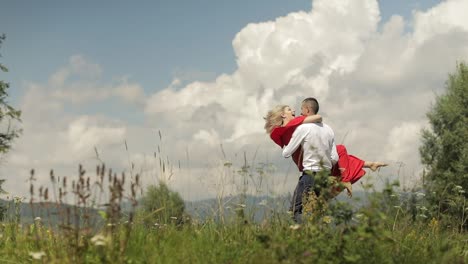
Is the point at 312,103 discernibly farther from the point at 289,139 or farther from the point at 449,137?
the point at 449,137

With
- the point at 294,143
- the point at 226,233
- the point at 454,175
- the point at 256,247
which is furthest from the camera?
the point at 454,175

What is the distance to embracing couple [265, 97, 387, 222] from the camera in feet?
24.2

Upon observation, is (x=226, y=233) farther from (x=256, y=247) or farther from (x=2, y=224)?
(x=2, y=224)

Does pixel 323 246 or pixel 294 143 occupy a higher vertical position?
pixel 294 143

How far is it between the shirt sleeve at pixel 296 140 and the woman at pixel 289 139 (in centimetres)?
26

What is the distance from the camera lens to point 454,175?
99.8 feet

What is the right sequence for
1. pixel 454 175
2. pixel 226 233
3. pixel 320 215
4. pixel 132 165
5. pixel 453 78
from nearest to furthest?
pixel 320 215 → pixel 226 233 → pixel 132 165 → pixel 454 175 → pixel 453 78

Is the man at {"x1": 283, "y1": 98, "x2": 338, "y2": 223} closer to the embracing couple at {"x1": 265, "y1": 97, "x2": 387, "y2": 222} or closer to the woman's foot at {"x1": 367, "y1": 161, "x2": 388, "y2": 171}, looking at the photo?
the embracing couple at {"x1": 265, "y1": 97, "x2": 387, "y2": 222}

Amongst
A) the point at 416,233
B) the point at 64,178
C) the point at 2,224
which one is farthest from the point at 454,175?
the point at 64,178

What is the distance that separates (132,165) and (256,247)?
2.34 meters

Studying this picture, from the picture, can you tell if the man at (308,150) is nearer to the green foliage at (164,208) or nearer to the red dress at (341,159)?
the red dress at (341,159)

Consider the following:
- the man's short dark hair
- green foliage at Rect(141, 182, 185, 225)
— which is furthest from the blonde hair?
green foliage at Rect(141, 182, 185, 225)

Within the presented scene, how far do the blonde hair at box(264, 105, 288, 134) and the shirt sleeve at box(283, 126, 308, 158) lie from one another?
0.57 meters

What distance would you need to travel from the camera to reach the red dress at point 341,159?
309 inches
